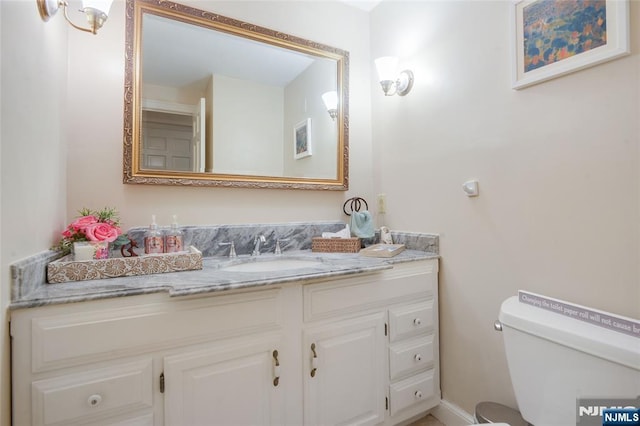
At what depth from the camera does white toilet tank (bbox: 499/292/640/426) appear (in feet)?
2.72

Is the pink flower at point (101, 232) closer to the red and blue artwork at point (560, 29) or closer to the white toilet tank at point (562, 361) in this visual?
the white toilet tank at point (562, 361)

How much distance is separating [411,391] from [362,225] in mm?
891

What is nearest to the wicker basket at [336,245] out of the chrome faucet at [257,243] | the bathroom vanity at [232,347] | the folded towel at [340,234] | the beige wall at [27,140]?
the folded towel at [340,234]

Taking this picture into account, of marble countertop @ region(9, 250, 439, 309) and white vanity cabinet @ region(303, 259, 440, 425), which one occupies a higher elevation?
marble countertop @ region(9, 250, 439, 309)

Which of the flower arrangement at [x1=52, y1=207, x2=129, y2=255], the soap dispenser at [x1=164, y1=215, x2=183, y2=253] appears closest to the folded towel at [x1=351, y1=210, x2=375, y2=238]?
the soap dispenser at [x1=164, y1=215, x2=183, y2=253]

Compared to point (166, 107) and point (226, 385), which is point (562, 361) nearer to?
point (226, 385)

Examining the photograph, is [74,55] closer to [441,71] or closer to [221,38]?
[221,38]

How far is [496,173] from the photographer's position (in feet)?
4.46

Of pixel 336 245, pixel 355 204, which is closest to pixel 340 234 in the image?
pixel 336 245

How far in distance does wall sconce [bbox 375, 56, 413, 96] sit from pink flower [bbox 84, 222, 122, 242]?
5.04ft

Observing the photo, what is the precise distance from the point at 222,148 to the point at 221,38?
1.93 feet

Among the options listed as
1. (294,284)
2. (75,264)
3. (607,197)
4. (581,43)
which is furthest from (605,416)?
(75,264)

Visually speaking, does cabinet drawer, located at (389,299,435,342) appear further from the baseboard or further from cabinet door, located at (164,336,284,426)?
cabinet door, located at (164,336,284,426)

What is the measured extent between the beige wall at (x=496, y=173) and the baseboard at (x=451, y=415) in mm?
37
